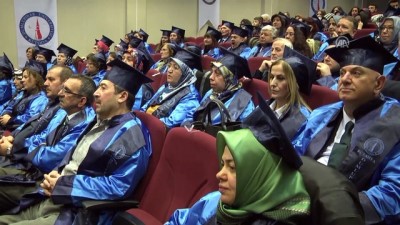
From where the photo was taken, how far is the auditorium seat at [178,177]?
1.96 metres

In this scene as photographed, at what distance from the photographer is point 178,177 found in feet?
7.10

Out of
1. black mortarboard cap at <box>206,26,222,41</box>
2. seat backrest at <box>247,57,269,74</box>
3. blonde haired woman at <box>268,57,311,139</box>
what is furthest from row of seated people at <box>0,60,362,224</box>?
black mortarboard cap at <box>206,26,222,41</box>

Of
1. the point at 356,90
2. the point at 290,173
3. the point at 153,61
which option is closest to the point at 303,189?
the point at 290,173

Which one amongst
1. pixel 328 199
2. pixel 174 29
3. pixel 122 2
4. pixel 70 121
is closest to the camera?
pixel 328 199

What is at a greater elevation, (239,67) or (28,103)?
(239,67)

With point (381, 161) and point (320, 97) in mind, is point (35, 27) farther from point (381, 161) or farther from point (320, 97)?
point (381, 161)

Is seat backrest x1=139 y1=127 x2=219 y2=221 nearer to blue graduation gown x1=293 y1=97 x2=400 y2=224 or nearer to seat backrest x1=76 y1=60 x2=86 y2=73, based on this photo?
blue graduation gown x1=293 y1=97 x2=400 y2=224

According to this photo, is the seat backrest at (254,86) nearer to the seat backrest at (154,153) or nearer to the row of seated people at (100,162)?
the row of seated people at (100,162)

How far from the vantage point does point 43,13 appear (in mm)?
8773

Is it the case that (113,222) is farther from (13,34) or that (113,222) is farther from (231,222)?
(13,34)

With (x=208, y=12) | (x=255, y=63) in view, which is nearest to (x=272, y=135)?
(x=255, y=63)

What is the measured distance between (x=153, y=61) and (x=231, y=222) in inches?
197

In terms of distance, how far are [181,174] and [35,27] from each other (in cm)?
753

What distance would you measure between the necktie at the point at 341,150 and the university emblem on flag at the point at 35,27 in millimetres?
7856
